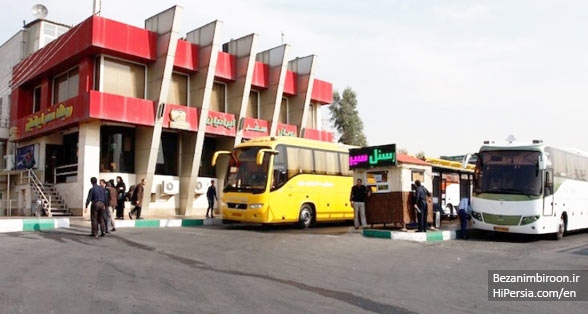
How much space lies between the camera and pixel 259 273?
8.71 meters

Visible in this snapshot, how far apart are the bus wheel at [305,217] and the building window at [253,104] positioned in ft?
43.5

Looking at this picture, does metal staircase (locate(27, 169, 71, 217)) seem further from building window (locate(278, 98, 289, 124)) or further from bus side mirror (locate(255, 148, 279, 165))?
building window (locate(278, 98, 289, 124))

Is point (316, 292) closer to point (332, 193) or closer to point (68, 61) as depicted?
point (332, 193)

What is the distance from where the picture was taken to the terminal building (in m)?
23.6

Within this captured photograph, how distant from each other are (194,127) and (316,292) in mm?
19709

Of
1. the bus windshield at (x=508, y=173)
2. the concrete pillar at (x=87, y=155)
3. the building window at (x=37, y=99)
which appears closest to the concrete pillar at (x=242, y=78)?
the concrete pillar at (x=87, y=155)

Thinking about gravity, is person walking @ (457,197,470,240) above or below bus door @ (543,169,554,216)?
below

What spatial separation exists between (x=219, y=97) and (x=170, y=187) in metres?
6.47

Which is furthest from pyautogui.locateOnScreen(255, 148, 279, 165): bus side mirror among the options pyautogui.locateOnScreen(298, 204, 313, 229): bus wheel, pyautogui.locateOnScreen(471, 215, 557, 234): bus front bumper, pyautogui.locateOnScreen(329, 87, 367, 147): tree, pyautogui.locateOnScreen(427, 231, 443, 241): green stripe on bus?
pyautogui.locateOnScreen(329, 87, 367, 147): tree

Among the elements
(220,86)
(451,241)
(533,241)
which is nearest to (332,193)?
(451,241)

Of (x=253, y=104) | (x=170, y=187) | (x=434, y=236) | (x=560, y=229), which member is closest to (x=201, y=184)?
(x=170, y=187)

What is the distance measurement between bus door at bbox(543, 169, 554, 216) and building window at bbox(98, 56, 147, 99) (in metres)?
18.6

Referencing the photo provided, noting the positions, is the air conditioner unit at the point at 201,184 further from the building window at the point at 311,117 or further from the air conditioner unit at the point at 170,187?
the building window at the point at 311,117

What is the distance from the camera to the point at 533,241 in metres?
15.6
